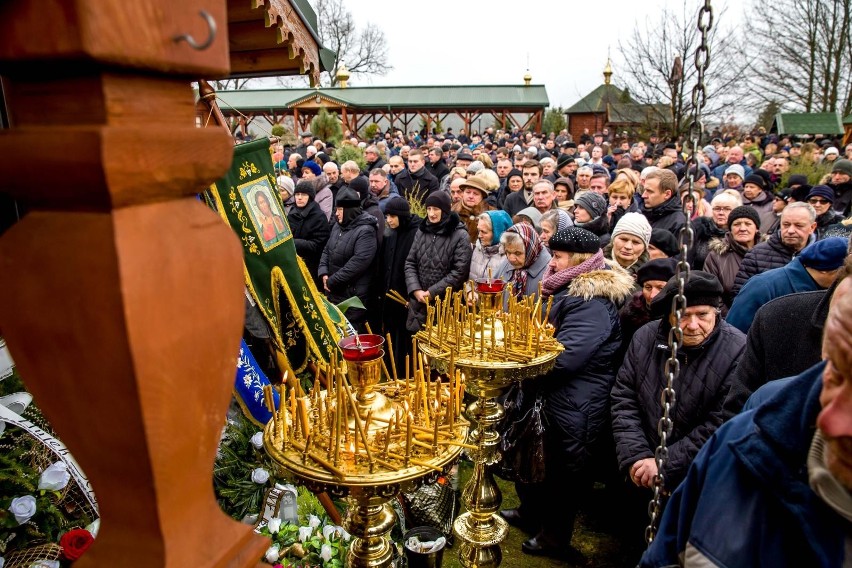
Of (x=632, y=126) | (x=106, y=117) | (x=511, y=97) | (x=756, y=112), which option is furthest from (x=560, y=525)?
(x=756, y=112)

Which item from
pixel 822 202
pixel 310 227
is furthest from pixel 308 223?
pixel 822 202

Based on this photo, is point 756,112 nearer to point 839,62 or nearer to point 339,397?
point 839,62

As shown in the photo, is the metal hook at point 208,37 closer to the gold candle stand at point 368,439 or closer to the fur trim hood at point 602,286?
the gold candle stand at point 368,439

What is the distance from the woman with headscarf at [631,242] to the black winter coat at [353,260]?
8.23ft

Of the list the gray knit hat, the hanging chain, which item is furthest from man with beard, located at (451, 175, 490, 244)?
the hanging chain

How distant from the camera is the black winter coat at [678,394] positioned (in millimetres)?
2875

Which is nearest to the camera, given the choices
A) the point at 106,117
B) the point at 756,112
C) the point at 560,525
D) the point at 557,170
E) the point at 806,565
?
the point at 106,117

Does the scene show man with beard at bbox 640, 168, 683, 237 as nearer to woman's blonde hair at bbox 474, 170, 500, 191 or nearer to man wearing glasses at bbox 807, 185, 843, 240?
man wearing glasses at bbox 807, 185, 843, 240

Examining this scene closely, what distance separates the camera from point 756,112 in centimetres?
2933

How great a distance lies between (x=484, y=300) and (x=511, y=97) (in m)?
28.3

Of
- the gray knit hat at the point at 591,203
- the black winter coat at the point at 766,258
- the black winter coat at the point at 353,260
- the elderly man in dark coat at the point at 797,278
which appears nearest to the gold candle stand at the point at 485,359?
the elderly man in dark coat at the point at 797,278

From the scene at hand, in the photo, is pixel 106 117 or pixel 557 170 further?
pixel 557 170

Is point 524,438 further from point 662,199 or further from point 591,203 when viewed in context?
point 662,199

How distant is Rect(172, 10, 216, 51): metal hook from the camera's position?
2.56ft
